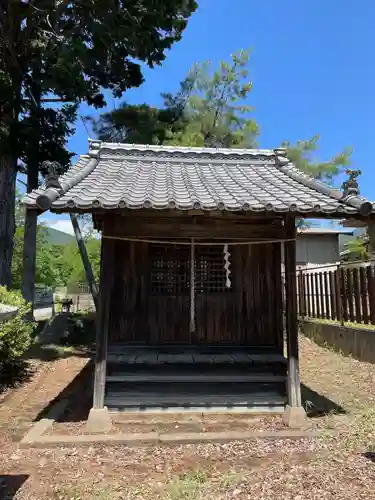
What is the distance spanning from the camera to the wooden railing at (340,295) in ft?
30.5

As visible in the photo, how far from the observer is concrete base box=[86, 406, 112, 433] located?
17.3 feet

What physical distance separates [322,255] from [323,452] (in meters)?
19.5

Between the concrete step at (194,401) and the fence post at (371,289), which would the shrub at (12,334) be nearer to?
the concrete step at (194,401)

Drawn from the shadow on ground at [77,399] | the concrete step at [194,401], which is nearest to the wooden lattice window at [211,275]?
the concrete step at [194,401]

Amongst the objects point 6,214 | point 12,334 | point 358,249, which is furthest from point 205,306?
point 358,249

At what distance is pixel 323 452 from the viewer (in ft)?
15.0

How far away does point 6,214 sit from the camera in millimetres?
11664

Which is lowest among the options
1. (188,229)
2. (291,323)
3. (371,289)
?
(291,323)

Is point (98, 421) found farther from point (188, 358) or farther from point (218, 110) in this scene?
point (218, 110)

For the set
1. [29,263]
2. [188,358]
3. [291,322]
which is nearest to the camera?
[291,322]

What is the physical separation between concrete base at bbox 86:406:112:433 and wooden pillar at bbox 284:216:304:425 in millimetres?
2491

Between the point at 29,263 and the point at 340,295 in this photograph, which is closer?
the point at 340,295

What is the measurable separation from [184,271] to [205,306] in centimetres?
69

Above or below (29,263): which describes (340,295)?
below
